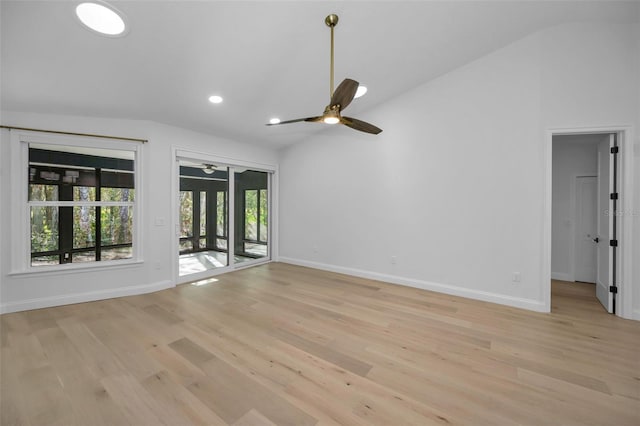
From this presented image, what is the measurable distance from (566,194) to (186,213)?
7017mm

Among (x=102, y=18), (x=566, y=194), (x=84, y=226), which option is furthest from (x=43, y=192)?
(x=566, y=194)

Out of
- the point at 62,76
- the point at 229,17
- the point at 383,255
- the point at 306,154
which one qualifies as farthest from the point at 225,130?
the point at 383,255

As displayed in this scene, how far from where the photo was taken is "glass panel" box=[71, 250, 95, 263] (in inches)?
143

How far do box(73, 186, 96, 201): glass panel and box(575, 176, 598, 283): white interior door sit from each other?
320 inches

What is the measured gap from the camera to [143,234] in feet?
13.1

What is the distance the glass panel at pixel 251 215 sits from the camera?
5.64 metres

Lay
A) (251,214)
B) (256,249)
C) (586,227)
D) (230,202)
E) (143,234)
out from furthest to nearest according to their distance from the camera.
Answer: (256,249) → (251,214) → (230,202) → (586,227) → (143,234)

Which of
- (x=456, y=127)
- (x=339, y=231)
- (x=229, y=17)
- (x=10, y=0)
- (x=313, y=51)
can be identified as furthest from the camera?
(x=339, y=231)

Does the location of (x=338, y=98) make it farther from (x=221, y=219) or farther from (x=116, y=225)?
(x=116, y=225)

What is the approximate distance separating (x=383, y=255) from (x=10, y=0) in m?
4.97

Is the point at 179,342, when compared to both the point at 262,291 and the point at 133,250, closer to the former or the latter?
the point at 262,291

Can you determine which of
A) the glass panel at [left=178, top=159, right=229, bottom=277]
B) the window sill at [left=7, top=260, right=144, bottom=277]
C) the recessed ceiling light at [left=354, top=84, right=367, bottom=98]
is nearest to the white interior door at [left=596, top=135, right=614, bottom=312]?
the recessed ceiling light at [left=354, top=84, right=367, bottom=98]

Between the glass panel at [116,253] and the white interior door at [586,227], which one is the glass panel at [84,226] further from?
the white interior door at [586,227]

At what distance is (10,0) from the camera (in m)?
1.87
